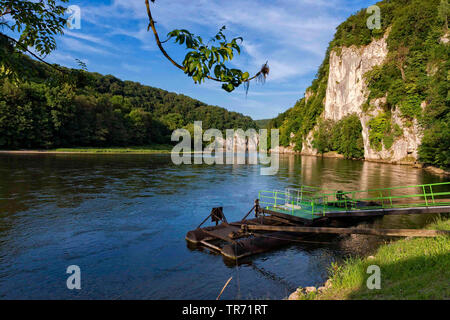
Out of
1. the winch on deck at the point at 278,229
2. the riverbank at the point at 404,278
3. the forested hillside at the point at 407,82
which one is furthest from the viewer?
the forested hillside at the point at 407,82

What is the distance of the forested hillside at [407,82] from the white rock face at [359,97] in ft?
2.52

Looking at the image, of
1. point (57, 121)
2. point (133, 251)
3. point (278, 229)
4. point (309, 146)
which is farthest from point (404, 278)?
point (309, 146)

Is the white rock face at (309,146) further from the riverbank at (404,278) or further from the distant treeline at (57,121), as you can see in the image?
the riverbank at (404,278)

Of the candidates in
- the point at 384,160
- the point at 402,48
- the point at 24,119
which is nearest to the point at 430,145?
the point at 384,160

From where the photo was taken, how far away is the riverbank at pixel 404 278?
685 centimetres

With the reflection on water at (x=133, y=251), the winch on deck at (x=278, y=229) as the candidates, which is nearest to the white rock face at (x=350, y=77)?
the winch on deck at (x=278, y=229)

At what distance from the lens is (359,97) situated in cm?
9750

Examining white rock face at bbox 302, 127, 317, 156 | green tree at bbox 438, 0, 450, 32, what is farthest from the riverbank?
white rock face at bbox 302, 127, 317, 156

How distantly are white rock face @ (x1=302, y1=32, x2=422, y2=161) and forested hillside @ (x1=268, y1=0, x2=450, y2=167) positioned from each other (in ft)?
2.52

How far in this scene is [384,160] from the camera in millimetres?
76062

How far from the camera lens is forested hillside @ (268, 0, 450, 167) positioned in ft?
144

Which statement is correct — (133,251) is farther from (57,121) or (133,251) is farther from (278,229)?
(57,121)

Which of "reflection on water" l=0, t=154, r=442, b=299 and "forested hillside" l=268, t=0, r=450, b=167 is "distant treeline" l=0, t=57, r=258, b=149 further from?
"forested hillside" l=268, t=0, r=450, b=167
